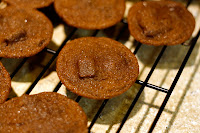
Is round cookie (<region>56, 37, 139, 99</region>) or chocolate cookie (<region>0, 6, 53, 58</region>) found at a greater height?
chocolate cookie (<region>0, 6, 53, 58</region>)

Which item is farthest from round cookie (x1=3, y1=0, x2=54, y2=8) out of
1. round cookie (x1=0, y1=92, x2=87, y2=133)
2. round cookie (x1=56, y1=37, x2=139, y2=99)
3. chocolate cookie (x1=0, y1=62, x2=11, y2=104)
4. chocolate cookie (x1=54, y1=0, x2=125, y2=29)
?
round cookie (x1=0, y1=92, x2=87, y2=133)

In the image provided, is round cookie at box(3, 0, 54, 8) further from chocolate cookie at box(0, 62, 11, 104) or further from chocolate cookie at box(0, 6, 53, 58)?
chocolate cookie at box(0, 62, 11, 104)

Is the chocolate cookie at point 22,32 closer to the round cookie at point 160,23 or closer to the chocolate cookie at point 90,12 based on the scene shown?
the chocolate cookie at point 90,12

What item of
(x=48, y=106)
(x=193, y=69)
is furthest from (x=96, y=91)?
(x=193, y=69)

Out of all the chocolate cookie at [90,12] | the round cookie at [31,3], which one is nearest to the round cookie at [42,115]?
the chocolate cookie at [90,12]

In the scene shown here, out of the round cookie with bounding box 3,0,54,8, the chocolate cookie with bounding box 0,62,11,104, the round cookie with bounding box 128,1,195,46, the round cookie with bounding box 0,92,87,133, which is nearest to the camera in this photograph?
the round cookie with bounding box 0,92,87,133

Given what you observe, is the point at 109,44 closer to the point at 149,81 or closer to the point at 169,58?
the point at 149,81

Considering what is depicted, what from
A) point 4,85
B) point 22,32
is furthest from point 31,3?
point 4,85
